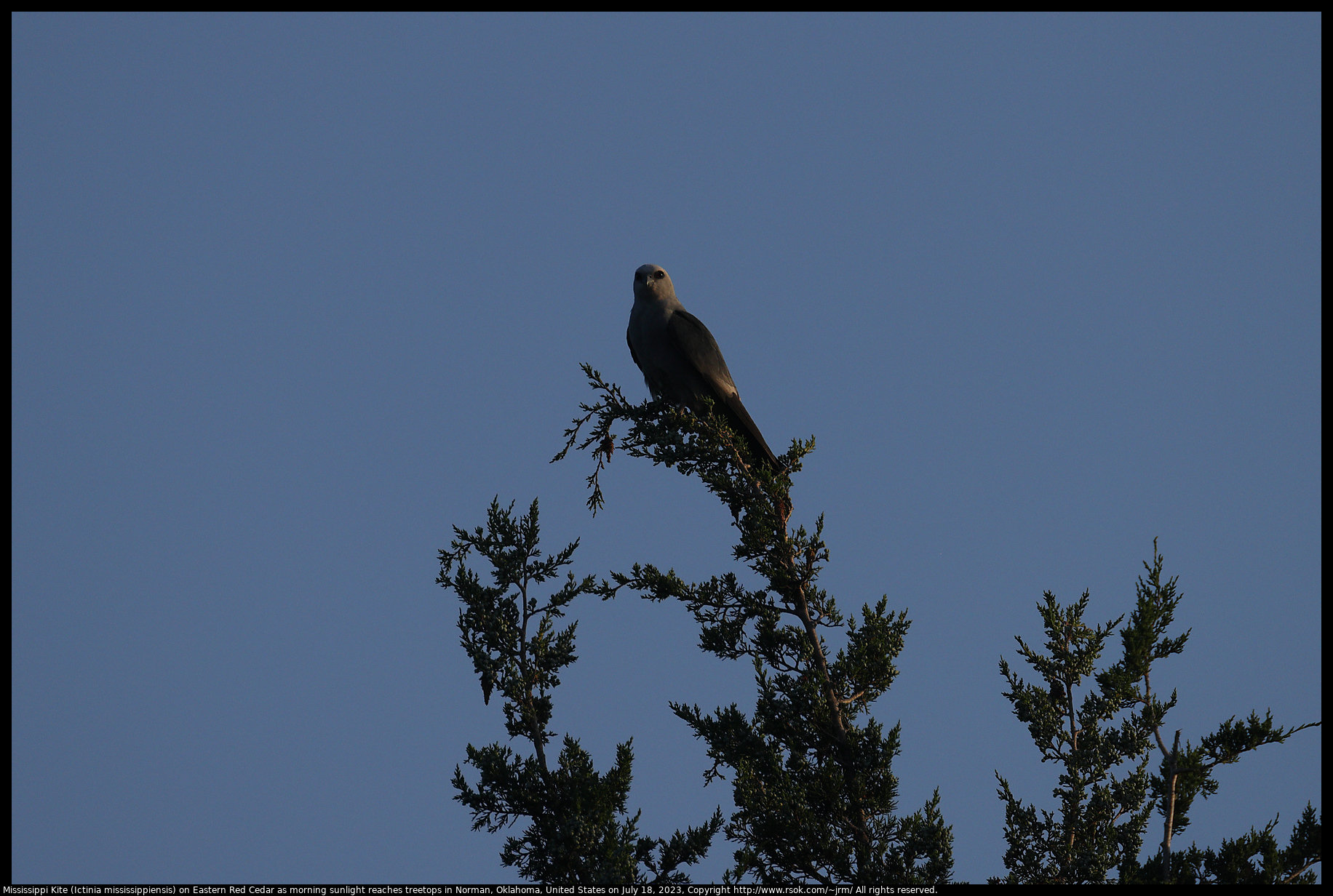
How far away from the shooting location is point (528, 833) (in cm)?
544

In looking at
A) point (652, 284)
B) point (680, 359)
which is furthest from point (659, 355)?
point (652, 284)

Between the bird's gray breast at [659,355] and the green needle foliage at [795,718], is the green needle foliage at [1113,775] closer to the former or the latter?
the green needle foliage at [795,718]

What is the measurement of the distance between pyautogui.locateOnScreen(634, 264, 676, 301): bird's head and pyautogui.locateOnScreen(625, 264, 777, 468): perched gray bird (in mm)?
13

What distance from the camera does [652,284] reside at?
34.4 ft

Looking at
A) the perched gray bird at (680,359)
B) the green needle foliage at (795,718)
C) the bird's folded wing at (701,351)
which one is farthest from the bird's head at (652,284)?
the green needle foliage at (795,718)

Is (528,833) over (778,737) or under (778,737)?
under

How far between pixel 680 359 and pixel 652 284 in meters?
1.38

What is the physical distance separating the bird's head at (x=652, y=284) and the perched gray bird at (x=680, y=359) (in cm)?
1

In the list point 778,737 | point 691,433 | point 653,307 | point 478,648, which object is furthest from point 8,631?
point 653,307

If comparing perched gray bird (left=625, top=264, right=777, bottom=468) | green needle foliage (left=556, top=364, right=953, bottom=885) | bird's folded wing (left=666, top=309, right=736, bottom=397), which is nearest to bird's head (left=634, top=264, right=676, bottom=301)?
perched gray bird (left=625, top=264, right=777, bottom=468)

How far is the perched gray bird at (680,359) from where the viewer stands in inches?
360

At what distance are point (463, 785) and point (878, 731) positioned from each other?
8.53 feet
